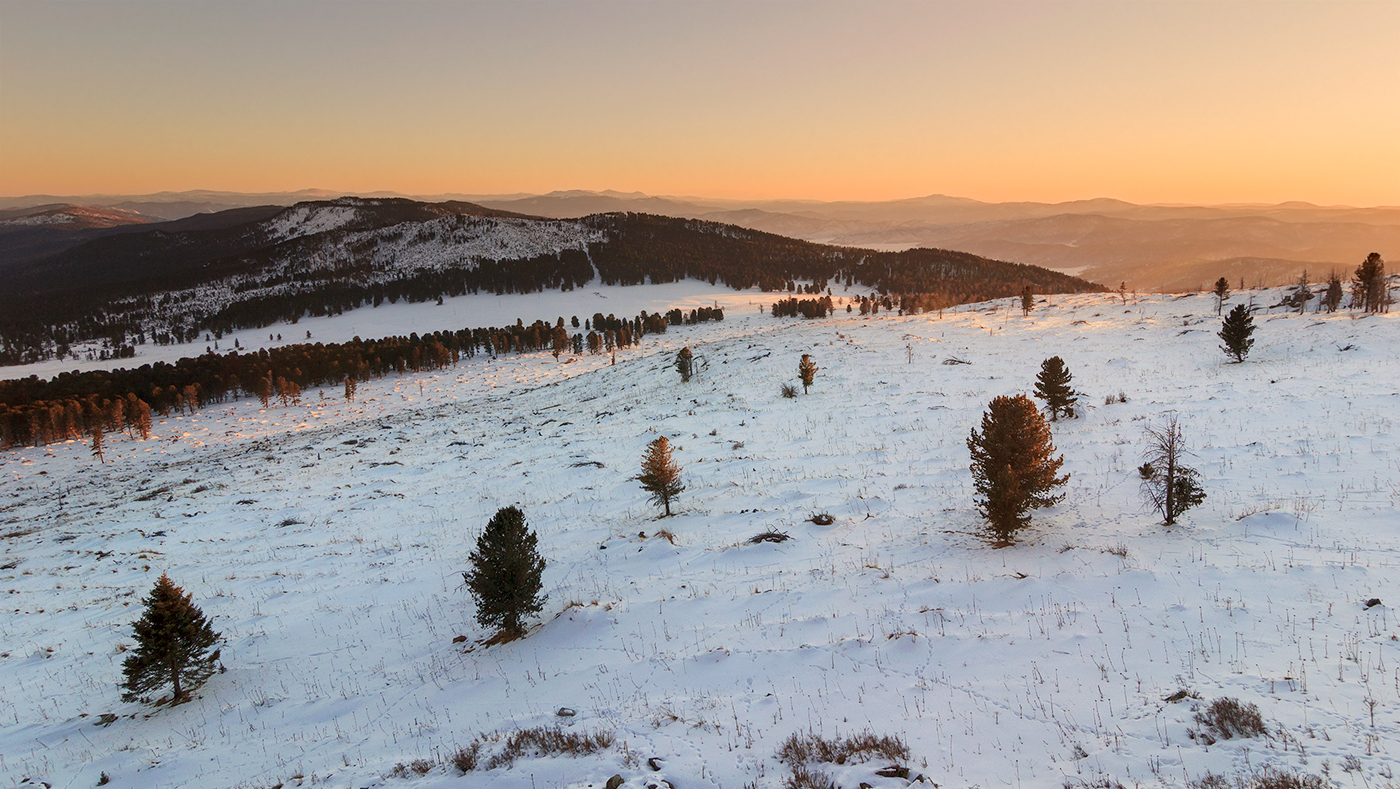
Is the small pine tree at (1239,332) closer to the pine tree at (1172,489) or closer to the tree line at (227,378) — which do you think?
the pine tree at (1172,489)

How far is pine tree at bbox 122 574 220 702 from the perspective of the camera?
13.4m

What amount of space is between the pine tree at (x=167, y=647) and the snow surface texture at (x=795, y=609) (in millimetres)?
685

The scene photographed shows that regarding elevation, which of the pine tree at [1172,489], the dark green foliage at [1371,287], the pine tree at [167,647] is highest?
the dark green foliage at [1371,287]

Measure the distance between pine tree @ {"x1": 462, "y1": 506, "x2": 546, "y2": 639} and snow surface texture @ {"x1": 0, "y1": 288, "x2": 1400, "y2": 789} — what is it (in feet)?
2.64

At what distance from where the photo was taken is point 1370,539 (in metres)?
12.2

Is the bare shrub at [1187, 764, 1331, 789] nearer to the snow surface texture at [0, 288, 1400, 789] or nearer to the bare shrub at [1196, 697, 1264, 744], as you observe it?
the snow surface texture at [0, 288, 1400, 789]

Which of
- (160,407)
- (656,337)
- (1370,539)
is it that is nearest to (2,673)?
(1370,539)

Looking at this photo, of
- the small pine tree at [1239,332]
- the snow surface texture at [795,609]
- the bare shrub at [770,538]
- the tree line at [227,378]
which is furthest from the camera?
the tree line at [227,378]

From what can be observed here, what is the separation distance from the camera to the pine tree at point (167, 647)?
13.4 metres

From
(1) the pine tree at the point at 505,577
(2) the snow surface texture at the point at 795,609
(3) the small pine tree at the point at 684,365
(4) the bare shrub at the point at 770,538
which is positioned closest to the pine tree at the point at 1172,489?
(2) the snow surface texture at the point at 795,609

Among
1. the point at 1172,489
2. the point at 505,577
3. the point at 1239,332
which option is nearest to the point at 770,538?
the point at 505,577

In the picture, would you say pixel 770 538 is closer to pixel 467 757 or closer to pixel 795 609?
pixel 795 609

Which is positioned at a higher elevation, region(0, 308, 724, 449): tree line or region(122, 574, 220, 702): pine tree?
region(122, 574, 220, 702): pine tree

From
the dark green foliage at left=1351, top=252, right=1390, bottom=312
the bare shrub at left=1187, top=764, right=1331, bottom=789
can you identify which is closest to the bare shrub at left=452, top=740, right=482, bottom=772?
the bare shrub at left=1187, top=764, right=1331, bottom=789
